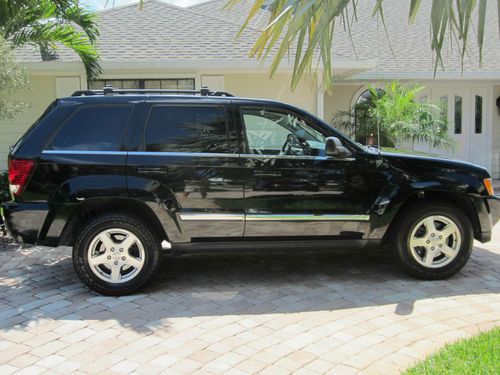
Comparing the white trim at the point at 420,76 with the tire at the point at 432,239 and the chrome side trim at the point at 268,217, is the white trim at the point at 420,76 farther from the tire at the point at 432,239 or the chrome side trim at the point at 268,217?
the chrome side trim at the point at 268,217

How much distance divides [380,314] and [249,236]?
57.4 inches

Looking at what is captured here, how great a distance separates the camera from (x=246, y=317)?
4488 mm

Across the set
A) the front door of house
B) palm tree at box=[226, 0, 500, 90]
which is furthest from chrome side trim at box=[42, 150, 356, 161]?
the front door of house

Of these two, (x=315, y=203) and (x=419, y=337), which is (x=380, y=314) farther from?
(x=315, y=203)

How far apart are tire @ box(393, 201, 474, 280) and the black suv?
0.4 inches

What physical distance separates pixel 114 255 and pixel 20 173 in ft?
3.88

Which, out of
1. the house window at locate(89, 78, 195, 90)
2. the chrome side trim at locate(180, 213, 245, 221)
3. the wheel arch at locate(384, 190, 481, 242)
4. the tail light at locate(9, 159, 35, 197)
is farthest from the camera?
the house window at locate(89, 78, 195, 90)

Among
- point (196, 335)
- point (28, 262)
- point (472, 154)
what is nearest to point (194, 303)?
point (196, 335)

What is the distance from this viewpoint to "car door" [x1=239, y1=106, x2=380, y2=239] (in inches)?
202

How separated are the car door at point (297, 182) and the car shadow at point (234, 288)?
0.58 metres

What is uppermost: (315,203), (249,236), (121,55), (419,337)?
(121,55)

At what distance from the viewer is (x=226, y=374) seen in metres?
3.48

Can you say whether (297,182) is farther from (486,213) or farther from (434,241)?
(486,213)

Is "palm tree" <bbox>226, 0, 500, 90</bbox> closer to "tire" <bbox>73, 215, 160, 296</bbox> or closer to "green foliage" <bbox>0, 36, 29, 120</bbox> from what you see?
"tire" <bbox>73, 215, 160, 296</bbox>
